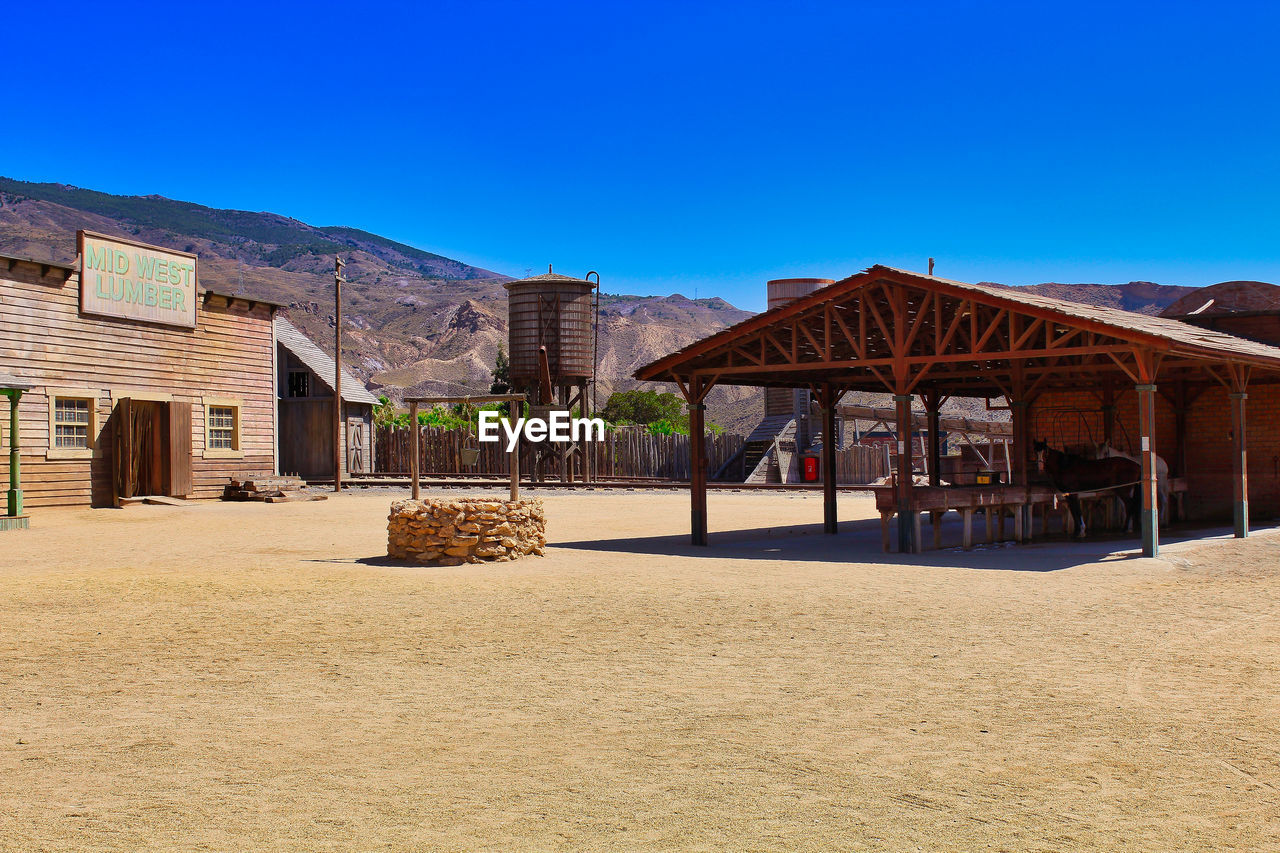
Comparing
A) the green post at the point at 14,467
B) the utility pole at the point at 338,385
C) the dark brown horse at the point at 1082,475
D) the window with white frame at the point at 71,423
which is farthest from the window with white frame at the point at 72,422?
the dark brown horse at the point at 1082,475

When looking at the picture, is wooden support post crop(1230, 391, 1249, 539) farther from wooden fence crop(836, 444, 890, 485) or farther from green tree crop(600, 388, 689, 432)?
green tree crop(600, 388, 689, 432)

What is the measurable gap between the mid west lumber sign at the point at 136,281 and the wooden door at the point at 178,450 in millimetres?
2125

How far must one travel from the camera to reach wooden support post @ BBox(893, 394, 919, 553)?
16203 millimetres

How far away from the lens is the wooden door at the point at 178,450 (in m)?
26.2

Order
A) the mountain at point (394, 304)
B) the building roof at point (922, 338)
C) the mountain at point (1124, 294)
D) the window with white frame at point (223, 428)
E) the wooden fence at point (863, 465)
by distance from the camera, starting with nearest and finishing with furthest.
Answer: the building roof at point (922, 338) → the window with white frame at point (223, 428) → the wooden fence at point (863, 465) → the mountain at point (394, 304) → the mountain at point (1124, 294)

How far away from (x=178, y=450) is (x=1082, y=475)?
65.9ft

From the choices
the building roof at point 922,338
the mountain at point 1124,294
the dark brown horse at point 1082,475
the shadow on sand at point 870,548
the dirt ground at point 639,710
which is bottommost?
the dirt ground at point 639,710

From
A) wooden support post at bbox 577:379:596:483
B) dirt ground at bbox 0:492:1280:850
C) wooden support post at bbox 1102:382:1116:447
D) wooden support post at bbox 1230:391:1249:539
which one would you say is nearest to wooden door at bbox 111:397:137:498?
dirt ground at bbox 0:492:1280:850

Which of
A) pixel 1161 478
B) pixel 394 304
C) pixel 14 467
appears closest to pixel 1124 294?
pixel 394 304

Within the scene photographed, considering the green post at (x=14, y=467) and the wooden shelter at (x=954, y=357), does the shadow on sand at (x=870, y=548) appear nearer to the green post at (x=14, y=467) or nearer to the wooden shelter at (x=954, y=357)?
the wooden shelter at (x=954, y=357)

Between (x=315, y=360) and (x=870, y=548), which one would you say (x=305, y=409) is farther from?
(x=870, y=548)

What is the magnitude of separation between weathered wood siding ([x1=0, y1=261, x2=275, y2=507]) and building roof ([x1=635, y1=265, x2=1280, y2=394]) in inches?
536

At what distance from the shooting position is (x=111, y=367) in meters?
24.9

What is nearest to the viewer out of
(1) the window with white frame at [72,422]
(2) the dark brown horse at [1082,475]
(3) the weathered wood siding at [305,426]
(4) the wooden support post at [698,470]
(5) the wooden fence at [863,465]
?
(4) the wooden support post at [698,470]
